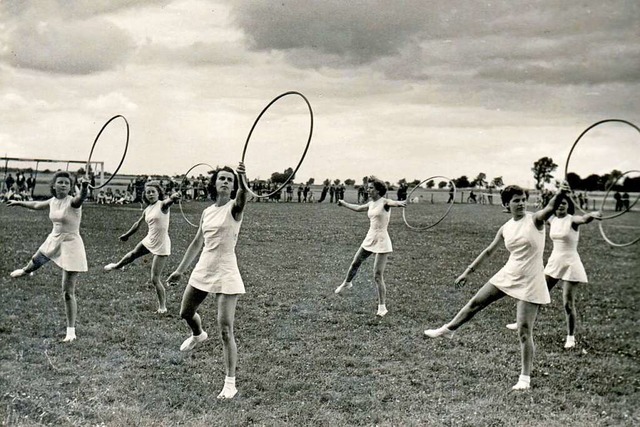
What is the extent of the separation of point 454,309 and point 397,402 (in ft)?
12.6

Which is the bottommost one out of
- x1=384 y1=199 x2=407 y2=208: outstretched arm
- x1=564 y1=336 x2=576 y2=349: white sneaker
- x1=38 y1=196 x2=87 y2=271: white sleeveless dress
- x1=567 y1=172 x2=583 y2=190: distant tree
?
x1=564 y1=336 x2=576 y2=349: white sneaker

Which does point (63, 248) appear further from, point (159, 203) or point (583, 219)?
point (583, 219)

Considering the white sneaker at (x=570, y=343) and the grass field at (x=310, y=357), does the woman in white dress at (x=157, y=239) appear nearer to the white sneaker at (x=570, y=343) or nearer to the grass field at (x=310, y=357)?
the grass field at (x=310, y=357)

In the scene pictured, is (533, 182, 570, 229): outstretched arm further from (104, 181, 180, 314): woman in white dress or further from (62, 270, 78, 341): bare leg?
(62, 270, 78, 341): bare leg

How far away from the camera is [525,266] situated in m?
5.82

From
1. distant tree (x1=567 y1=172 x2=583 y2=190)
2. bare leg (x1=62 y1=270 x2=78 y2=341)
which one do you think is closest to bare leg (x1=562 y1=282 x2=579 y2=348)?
distant tree (x1=567 y1=172 x2=583 y2=190)

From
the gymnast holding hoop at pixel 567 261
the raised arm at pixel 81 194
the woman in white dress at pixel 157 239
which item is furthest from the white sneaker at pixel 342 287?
the raised arm at pixel 81 194

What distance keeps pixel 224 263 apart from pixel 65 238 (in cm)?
279

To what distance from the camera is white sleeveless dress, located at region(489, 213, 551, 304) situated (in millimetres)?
5703

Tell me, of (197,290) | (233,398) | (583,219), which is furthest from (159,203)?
(583,219)

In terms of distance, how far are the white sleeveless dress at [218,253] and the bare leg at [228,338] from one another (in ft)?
0.52

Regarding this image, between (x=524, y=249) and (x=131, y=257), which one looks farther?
(x=131, y=257)

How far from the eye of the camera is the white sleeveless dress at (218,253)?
18.1 ft

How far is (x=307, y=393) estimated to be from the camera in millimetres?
5625
